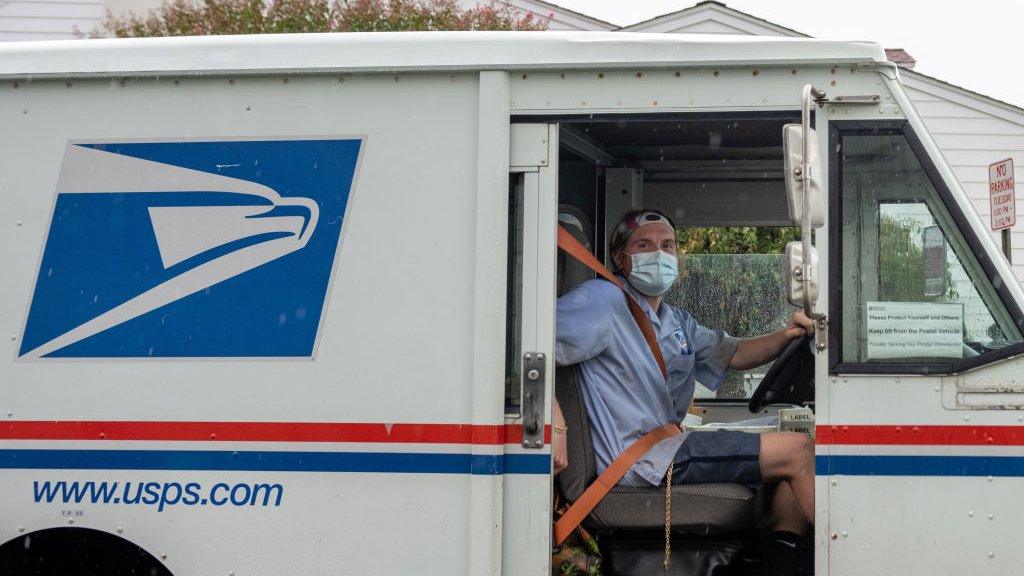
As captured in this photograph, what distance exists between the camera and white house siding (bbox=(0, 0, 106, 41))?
12891mm

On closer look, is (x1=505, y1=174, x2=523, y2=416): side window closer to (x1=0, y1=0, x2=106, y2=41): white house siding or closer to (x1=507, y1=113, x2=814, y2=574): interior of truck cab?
(x1=507, y1=113, x2=814, y2=574): interior of truck cab

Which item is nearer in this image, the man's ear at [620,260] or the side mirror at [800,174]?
the side mirror at [800,174]

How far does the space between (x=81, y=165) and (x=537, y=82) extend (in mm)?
1530

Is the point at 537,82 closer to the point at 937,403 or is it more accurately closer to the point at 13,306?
the point at 937,403

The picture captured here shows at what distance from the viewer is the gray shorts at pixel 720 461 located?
391 centimetres

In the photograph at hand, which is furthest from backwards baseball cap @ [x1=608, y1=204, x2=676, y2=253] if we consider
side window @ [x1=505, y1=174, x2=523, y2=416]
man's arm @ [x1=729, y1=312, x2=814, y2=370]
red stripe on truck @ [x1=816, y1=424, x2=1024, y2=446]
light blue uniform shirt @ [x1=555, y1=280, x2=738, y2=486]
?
red stripe on truck @ [x1=816, y1=424, x2=1024, y2=446]

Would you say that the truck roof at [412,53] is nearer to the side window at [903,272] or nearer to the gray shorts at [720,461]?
the side window at [903,272]

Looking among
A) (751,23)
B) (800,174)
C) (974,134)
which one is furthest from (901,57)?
(800,174)

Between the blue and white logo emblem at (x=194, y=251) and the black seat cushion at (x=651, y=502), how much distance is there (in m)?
1.05

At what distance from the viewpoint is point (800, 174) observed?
309 cm

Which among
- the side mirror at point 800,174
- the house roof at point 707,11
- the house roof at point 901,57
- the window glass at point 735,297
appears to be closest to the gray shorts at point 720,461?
the side mirror at point 800,174

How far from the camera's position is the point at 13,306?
12.0 ft

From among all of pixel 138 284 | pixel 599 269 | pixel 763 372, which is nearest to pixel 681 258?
pixel 763 372

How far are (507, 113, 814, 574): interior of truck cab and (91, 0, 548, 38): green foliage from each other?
5317 millimetres
